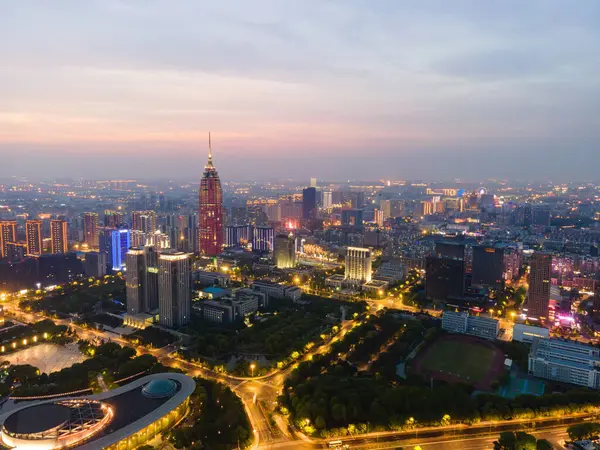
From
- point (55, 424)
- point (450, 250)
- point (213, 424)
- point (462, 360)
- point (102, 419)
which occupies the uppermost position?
point (450, 250)

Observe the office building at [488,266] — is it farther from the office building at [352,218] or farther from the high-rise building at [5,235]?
the high-rise building at [5,235]

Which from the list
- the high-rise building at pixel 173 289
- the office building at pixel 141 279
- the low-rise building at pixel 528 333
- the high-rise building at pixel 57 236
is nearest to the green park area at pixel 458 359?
the low-rise building at pixel 528 333

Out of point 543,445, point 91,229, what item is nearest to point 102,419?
point 543,445

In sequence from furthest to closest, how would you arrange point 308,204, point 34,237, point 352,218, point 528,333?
point 308,204 < point 352,218 < point 34,237 < point 528,333

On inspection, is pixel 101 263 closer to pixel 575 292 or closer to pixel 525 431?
pixel 525 431

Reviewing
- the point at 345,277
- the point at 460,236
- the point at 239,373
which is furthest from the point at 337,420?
the point at 460,236

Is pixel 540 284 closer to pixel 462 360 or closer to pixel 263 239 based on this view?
pixel 462 360

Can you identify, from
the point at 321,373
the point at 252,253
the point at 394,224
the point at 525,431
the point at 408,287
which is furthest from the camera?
the point at 394,224

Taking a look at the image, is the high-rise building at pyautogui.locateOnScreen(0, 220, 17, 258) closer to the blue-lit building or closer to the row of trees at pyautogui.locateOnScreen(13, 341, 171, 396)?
the blue-lit building
